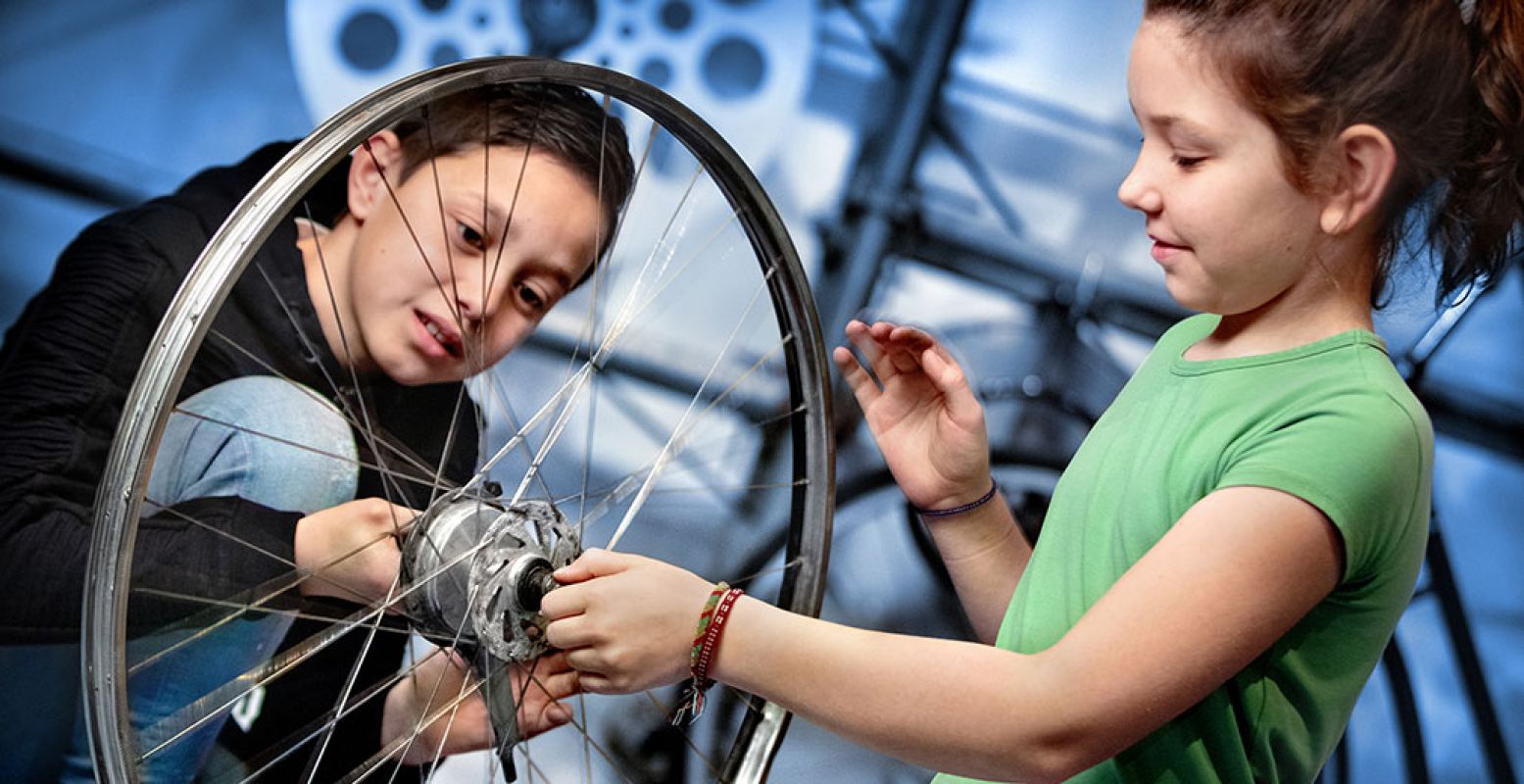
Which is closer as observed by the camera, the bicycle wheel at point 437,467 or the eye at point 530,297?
the bicycle wheel at point 437,467

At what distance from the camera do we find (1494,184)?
55cm

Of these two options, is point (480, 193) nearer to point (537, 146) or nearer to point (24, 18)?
point (537, 146)

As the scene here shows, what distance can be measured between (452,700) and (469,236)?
0.24 m

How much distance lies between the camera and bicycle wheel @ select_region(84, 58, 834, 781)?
49cm

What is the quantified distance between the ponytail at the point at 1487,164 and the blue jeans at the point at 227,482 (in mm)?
511

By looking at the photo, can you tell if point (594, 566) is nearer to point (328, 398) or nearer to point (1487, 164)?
point (328, 398)

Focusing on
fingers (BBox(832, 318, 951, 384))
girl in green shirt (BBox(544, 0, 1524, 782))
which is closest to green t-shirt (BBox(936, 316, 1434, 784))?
girl in green shirt (BBox(544, 0, 1524, 782))

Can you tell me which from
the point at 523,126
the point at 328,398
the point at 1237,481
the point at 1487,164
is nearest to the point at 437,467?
the point at 328,398

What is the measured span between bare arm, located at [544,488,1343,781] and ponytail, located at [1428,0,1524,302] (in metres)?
Result: 0.15

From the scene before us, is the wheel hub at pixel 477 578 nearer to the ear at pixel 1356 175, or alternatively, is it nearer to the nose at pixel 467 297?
the nose at pixel 467 297

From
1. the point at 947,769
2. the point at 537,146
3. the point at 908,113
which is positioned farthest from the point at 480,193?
the point at 908,113

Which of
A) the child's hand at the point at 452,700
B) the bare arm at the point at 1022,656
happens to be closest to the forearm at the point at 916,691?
the bare arm at the point at 1022,656

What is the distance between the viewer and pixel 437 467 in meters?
0.69

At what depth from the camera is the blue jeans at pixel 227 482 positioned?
22.2 inches
